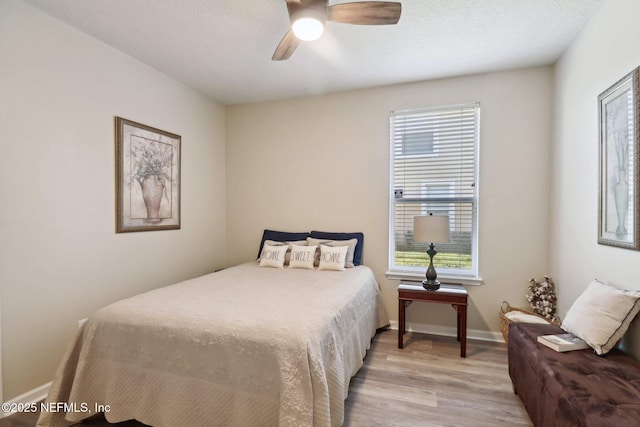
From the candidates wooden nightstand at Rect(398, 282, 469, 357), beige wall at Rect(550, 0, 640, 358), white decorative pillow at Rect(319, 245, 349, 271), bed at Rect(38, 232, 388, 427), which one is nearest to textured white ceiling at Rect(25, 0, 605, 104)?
beige wall at Rect(550, 0, 640, 358)

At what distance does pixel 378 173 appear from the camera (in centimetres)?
350

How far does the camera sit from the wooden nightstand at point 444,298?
270 cm

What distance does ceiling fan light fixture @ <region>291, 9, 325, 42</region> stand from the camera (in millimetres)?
1766

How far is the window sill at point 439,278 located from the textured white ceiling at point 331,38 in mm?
2124

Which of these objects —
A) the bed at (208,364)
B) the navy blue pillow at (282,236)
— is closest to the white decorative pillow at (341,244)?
the navy blue pillow at (282,236)

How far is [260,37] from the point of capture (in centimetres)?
248

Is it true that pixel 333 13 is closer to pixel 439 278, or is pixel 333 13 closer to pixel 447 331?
pixel 439 278

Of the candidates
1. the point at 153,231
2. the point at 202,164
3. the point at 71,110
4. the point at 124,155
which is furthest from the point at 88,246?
the point at 202,164

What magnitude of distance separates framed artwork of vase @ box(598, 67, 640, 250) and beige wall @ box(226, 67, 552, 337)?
0.99m

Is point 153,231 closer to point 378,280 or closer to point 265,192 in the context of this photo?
point 265,192

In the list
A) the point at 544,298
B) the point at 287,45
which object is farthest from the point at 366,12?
the point at 544,298

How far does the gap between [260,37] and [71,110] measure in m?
1.58

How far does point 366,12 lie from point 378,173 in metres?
1.90

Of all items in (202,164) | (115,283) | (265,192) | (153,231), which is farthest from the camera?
(265,192)
